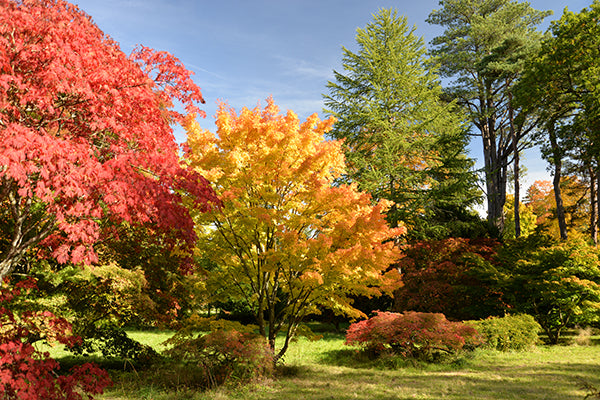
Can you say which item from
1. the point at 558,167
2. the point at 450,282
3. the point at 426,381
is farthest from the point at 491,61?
the point at 426,381

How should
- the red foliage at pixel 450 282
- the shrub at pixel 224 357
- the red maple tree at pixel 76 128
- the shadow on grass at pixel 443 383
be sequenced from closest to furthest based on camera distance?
the red maple tree at pixel 76 128 < the shadow on grass at pixel 443 383 < the shrub at pixel 224 357 < the red foliage at pixel 450 282

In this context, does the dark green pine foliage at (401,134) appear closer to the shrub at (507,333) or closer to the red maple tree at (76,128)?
the shrub at (507,333)

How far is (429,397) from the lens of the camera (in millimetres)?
5840

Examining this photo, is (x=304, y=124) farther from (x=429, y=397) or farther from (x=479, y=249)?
(x=479, y=249)

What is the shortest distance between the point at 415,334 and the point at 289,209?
4799mm

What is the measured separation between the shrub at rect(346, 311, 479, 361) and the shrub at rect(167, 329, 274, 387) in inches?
130

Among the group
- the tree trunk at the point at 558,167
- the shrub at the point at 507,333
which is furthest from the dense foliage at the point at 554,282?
the tree trunk at the point at 558,167

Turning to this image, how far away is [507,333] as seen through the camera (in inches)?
403

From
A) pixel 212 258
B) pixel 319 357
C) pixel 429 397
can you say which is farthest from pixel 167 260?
pixel 429 397

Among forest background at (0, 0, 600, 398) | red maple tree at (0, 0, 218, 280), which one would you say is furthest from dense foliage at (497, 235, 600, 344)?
red maple tree at (0, 0, 218, 280)

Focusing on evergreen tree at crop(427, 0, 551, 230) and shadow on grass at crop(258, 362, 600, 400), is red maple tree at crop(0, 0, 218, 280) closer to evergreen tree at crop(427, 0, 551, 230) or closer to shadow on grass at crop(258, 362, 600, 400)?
shadow on grass at crop(258, 362, 600, 400)

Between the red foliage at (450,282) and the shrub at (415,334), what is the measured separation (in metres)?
3.33

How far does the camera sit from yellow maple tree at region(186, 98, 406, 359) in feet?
22.4

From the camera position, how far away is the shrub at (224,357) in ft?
22.3
